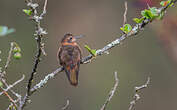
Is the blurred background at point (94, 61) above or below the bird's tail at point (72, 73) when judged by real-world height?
above

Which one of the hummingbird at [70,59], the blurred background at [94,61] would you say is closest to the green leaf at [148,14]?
the hummingbird at [70,59]

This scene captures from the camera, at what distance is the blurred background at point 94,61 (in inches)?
330

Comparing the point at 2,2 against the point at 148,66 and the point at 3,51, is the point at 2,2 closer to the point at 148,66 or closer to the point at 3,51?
the point at 3,51

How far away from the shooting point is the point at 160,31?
636 centimetres

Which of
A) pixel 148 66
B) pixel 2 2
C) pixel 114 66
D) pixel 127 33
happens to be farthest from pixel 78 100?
pixel 127 33

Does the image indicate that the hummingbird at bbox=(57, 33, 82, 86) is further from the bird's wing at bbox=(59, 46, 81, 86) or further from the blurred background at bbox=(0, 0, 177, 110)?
the blurred background at bbox=(0, 0, 177, 110)

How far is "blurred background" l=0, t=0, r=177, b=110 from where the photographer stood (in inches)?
330

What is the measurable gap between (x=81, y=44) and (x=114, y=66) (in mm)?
877

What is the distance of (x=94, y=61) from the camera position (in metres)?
8.89

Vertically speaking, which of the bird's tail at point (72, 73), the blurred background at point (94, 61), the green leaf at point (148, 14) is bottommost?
the green leaf at point (148, 14)

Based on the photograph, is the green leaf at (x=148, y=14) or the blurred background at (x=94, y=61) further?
the blurred background at (x=94, y=61)

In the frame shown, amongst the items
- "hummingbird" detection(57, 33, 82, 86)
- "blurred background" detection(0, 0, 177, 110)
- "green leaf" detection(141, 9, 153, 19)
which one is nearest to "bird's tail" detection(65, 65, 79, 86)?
"hummingbird" detection(57, 33, 82, 86)

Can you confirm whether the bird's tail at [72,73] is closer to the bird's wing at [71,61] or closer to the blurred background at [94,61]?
the bird's wing at [71,61]

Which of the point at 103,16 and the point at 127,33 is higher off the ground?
the point at 103,16
